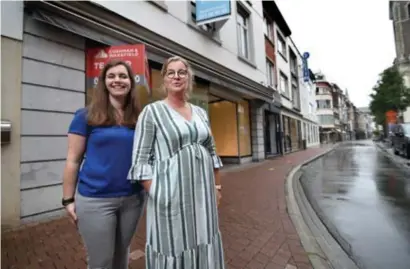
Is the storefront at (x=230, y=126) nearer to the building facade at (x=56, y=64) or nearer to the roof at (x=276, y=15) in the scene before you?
the building facade at (x=56, y=64)

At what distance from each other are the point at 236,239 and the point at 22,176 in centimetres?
336

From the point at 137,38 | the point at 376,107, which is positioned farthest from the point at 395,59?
the point at 137,38

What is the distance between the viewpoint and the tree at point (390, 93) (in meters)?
25.8

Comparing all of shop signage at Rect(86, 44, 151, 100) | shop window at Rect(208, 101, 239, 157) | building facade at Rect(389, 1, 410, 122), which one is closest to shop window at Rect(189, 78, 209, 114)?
shop window at Rect(208, 101, 239, 157)

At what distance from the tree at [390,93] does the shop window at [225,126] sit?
66.4ft

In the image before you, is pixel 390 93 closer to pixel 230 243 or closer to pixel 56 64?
pixel 230 243

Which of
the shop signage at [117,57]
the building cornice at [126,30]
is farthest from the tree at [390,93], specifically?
the shop signage at [117,57]

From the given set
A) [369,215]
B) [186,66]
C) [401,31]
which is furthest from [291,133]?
[401,31]

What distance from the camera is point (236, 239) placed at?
12.2ft

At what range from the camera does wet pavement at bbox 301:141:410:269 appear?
3.43m

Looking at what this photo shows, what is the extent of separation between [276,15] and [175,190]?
21601 mm

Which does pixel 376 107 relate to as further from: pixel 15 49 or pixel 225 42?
pixel 15 49

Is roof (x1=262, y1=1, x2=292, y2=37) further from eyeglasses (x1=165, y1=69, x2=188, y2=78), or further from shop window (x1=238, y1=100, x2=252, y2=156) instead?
eyeglasses (x1=165, y1=69, x2=188, y2=78)

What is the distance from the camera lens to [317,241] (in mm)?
3666
